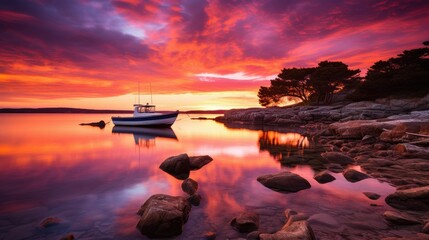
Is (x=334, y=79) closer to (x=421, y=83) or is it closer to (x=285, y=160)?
(x=421, y=83)

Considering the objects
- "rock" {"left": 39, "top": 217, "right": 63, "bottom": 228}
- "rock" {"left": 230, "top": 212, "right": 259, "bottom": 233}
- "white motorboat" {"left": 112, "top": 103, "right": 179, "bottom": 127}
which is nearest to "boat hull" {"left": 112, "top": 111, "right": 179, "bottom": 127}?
"white motorboat" {"left": 112, "top": 103, "right": 179, "bottom": 127}

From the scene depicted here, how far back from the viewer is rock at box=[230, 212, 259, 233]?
5312 millimetres

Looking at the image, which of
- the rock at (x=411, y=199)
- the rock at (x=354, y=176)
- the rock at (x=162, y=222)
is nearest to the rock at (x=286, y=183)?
the rock at (x=354, y=176)

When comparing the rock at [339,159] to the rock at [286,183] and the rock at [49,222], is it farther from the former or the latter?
the rock at [49,222]

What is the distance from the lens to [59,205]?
7.15m

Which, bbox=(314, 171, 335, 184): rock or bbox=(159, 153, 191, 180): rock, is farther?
bbox=(159, 153, 191, 180): rock

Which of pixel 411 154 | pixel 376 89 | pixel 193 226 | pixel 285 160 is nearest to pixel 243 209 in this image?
pixel 193 226

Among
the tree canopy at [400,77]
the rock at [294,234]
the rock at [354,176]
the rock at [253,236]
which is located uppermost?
the tree canopy at [400,77]

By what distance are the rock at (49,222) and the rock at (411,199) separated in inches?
341

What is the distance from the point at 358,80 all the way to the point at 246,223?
51204 millimetres

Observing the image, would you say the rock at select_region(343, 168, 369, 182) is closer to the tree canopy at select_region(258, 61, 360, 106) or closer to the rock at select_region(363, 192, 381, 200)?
the rock at select_region(363, 192, 381, 200)

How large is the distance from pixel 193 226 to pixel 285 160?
955 cm

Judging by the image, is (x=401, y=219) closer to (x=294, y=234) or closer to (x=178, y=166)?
(x=294, y=234)

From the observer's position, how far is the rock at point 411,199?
612 cm
